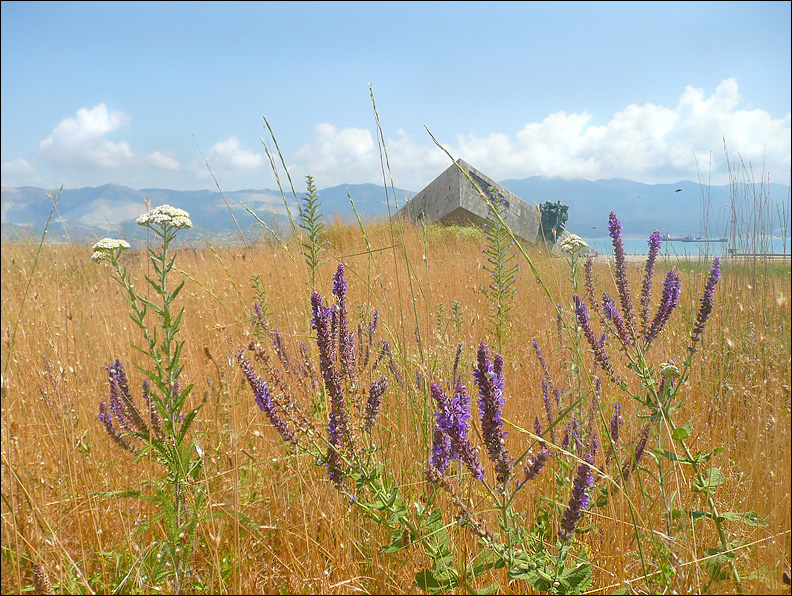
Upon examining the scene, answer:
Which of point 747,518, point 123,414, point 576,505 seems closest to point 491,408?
point 576,505

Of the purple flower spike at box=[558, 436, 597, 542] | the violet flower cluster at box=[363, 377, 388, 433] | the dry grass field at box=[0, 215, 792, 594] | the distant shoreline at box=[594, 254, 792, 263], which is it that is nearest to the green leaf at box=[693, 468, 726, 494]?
the dry grass field at box=[0, 215, 792, 594]

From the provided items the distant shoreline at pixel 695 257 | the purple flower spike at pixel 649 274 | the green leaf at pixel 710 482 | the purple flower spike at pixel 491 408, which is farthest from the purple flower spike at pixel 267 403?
the distant shoreline at pixel 695 257

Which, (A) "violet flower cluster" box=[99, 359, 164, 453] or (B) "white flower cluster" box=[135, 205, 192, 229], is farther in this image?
(A) "violet flower cluster" box=[99, 359, 164, 453]

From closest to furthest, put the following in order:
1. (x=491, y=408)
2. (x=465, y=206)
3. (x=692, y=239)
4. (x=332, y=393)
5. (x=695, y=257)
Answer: (x=491, y=408) → (x=332, y=393) → (x=692, y=239) → (x=695, y=257) → (x=465, y=206)

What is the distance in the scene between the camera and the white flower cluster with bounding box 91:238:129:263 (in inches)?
65.5

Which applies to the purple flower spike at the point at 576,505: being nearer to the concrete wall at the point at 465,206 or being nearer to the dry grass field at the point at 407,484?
the dry grass field at the point at 407,484

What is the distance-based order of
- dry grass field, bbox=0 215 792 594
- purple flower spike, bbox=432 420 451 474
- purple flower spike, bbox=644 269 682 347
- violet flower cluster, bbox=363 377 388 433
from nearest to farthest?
purple flower spike, bbox=432 420 451 474 < dry grass field, bbox=0 215 792 594 < violet flower cluster, bbox=363 377 388 433 < purple flower spike, bbox=644 269 682 347

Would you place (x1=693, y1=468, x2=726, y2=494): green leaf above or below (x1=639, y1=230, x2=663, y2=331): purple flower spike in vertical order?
below

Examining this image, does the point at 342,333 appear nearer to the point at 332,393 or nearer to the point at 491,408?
the point at 332,393

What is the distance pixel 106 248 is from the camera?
1.68 metres

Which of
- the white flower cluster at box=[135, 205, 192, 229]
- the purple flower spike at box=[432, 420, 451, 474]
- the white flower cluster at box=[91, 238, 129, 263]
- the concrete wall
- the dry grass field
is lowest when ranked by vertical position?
the dry grass field

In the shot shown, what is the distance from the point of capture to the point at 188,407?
2.85m

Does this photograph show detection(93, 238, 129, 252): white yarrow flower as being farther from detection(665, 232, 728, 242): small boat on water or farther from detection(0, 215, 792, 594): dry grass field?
detection(665, 232, 728, 242): small boat on water

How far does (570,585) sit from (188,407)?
8.05 feet
